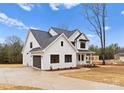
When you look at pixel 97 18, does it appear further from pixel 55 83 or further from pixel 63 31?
pixel 55 83

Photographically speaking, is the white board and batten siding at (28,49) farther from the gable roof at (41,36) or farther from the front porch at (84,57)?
the front porch at (84,57)

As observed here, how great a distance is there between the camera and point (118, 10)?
65.9 feet

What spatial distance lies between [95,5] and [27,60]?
34.8 feet

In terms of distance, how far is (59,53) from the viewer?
19016mm

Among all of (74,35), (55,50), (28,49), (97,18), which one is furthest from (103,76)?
(97,18)

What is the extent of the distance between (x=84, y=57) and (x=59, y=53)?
541 centimetres

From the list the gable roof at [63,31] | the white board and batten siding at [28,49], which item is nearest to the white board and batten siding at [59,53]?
the white board and batten siding at [28,49]

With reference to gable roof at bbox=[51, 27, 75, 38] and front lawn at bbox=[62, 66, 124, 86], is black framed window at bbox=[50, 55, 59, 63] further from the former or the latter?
gable roof at bbox=[51, 27, 75, 38]

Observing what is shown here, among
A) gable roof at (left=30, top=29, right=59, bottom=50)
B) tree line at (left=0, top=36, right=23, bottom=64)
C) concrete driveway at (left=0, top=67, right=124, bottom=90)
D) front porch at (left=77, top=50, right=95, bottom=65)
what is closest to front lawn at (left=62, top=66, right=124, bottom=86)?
concrete driveway at (left=0, top=67, right=124, bottom=90)

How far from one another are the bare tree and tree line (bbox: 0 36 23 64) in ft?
30.9

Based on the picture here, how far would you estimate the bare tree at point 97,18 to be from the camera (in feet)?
81.1

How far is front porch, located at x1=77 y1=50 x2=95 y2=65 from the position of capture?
22.8m

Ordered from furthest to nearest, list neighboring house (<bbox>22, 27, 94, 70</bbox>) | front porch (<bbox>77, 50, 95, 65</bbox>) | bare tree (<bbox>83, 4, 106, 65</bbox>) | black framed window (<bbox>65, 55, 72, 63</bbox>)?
bare tree (<bbox>83, 4, 106, 65</bbox>)
front porch (<bbox>77, 50, 95, 65</bbox>)
black framed window (<bbox>65, 55, 72, 63</bbox>)
neighboring house (<bbox>22, 27, 94, 70</bbox>)

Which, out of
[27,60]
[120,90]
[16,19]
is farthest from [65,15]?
[120,90]
